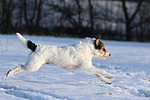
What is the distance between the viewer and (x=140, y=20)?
24.5 metres

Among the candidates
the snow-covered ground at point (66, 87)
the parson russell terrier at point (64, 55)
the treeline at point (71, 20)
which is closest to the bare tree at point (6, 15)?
the treeline at point (71, 20)

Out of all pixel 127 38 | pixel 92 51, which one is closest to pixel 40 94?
pixel 92 51

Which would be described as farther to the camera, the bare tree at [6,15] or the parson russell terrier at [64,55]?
the bare tree at [6,15]

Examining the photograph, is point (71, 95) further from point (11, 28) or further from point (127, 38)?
point (11, 28)

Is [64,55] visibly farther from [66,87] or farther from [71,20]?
[71,20]

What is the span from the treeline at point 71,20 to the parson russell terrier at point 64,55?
1854 centimetres

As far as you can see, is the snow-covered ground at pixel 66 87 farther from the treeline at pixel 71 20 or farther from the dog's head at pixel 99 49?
the treeline at pixel 71 20

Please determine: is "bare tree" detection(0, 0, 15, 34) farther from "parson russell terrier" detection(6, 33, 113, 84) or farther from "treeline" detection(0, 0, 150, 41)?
"parson russell terrier" detection(6, 33, 113, 84)

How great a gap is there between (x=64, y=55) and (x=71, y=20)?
2028 cm

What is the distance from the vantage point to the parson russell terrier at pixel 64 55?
4.64 m

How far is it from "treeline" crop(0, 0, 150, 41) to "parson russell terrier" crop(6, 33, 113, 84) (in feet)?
60.8

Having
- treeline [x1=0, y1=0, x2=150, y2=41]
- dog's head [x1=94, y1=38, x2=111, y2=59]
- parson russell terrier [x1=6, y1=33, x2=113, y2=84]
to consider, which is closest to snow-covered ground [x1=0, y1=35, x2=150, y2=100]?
parson russell terrier [x1=6, y1=33, x2=113, y2=84]

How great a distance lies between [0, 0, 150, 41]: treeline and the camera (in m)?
24.1

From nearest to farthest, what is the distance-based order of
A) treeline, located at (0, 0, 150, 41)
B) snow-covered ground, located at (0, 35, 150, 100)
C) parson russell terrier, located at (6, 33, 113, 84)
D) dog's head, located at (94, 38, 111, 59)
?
snow-covered ground, located at (0, 35, 150, 100) → parson russell terrier, located at (6, 33, 113, 84) → dog's head, located at (94, 38, 111, 59) → treeline, located at (0, 0, 150, 41)
